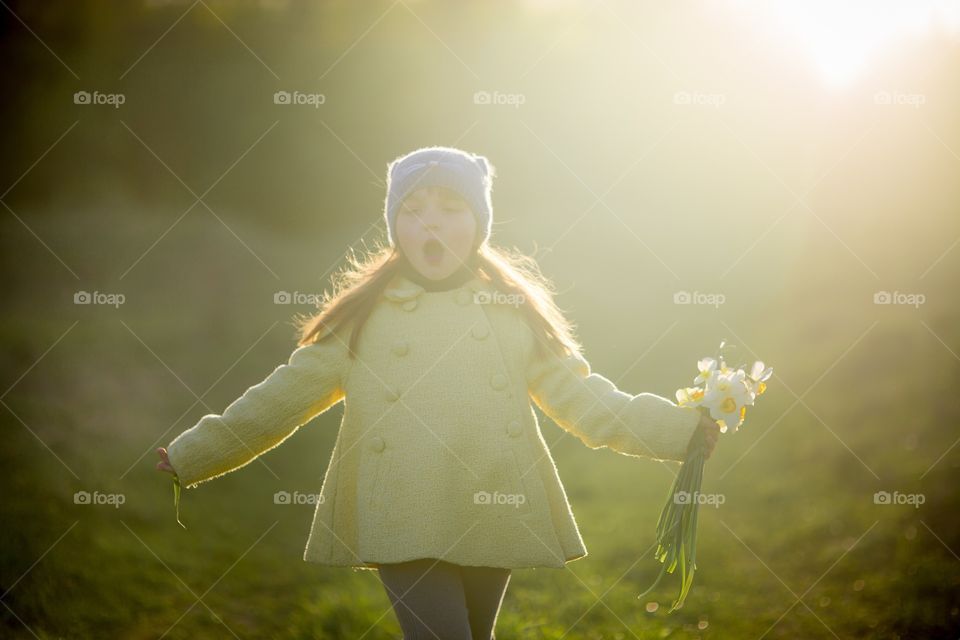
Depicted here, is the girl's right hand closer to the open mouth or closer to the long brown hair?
the long brown hair

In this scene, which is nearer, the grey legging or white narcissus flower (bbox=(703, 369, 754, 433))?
the grey legging

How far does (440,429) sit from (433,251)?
53cm

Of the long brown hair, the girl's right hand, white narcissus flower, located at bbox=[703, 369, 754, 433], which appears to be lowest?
the girl's right hand

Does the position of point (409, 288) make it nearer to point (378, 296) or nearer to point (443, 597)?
point (378, 296)

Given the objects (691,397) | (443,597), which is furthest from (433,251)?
(443,597)

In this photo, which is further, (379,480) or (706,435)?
(706,435)

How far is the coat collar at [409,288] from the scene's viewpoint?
3.19m

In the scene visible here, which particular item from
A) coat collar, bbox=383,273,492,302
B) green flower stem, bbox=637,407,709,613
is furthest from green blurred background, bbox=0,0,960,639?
coat collar, bbox=383,273,492,302

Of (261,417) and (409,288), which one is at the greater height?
(409,288)

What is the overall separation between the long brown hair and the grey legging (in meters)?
0.68

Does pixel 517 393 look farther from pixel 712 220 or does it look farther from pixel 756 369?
pixel 712 220

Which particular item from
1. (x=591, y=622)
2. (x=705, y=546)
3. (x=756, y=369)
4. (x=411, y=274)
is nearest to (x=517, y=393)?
(x=411, y=274)

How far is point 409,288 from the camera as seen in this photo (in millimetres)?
3209

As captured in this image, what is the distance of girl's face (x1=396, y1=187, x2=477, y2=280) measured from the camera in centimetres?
315
